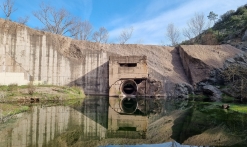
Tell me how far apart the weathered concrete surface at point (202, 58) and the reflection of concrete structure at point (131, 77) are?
22.6 ft

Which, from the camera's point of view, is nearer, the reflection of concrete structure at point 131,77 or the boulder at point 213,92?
the boulder at point 213,92

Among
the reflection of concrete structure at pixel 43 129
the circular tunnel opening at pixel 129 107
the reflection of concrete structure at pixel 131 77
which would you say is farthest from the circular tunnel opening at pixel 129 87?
the reflection of concrete structure at pixel 43 129

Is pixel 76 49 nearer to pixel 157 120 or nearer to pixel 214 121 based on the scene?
pixel 157 120

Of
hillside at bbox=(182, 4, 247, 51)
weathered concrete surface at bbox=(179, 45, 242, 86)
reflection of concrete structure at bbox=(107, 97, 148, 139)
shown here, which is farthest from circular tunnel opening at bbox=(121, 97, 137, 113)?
hillside at bbox=(182, 4, 247, 51)

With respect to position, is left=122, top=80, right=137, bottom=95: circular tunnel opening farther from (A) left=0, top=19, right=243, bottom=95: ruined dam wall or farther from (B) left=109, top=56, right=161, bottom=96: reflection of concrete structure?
(A) left=0, top=19, right=243, bottom=95: ruined dam wall

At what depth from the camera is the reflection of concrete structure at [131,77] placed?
1035 inches

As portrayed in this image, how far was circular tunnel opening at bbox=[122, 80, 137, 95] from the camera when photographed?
26.6 meters

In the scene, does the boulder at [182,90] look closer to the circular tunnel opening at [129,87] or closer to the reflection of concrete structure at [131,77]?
the reflection of concrete structure at [131,77]

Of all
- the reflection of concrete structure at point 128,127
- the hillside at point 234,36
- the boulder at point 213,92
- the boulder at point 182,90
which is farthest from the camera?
the hillside at point 234,36

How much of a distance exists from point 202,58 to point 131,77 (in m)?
11.6

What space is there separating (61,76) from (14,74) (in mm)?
5534

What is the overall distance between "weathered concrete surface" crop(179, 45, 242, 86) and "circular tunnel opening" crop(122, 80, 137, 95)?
341 inches

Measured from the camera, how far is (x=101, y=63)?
2927cm

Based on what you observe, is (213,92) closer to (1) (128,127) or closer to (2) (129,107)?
(2) (129,107)
